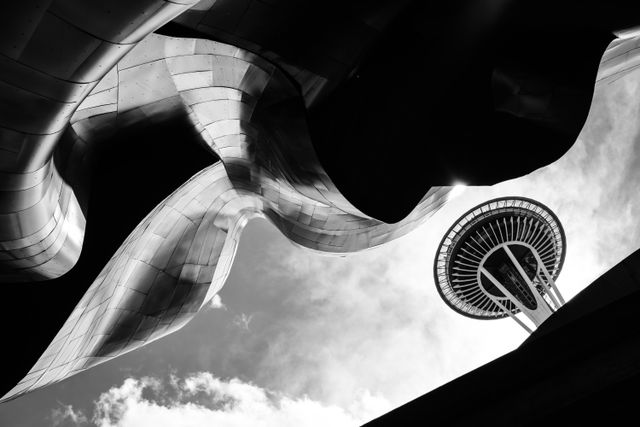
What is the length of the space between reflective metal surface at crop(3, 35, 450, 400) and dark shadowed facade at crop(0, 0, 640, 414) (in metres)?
0.08

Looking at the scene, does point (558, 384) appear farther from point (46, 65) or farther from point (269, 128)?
point (269, 128)

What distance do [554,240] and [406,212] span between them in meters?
27.3

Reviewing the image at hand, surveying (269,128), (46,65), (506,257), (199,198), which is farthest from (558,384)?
(506,257)

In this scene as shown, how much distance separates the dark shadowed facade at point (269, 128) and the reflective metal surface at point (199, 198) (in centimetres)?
8

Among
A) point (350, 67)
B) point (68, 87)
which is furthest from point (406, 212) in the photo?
point (68, 87)

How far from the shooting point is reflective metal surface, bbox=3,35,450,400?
38.9ft

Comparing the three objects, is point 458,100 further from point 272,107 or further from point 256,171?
point 256,171

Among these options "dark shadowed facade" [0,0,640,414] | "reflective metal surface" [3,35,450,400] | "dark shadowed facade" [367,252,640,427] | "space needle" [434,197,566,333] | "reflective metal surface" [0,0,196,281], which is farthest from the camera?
"space needle" [434,197,566,333]

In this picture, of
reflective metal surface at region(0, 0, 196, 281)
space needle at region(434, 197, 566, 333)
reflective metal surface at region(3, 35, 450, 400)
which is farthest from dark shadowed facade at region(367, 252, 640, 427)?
space needle at region(434, 197, 566, 333)

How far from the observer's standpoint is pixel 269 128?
517 inches

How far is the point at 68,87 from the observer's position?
221 inches

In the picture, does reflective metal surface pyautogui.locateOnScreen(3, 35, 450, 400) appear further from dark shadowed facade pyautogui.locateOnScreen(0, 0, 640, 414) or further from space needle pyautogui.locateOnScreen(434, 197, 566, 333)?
space needle pyautogui.locateOnScreen(434, 197, 566, 333)

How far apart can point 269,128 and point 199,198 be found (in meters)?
5.64

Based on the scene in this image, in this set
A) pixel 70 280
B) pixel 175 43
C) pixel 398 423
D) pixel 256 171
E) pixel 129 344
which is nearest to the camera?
pixel 398 423
